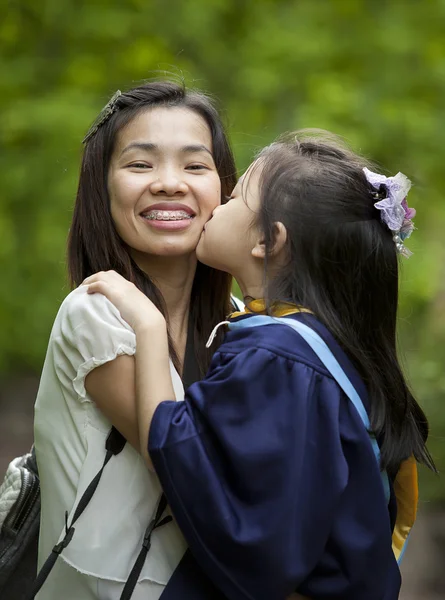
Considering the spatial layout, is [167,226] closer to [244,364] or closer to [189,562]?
[244,364]

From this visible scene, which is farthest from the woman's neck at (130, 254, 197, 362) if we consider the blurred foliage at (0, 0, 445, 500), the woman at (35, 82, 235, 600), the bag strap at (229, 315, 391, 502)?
the blurred foliage at (0, 0, 445, 500)

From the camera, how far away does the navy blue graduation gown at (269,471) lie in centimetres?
197

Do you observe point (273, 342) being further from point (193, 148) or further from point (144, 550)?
point (193, 148)

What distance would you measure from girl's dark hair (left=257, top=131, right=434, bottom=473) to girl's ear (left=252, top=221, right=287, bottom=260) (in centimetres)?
1

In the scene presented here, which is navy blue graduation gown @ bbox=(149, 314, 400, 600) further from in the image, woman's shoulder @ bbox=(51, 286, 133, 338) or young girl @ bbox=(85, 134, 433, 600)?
woman's shoulder @ bbox=(51, 286, 133, 338)

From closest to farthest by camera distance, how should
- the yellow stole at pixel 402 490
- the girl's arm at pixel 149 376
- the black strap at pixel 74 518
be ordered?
the girl's arm at pixel 149 376 → the black strap at pixel 74 518 → the yellow stole at pixel 402 490

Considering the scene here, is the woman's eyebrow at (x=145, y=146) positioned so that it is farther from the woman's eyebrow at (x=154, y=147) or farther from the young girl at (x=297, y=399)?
the young girl at (x=297, y=399)

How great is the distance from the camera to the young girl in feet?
6.51

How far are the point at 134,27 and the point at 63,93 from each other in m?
0.74

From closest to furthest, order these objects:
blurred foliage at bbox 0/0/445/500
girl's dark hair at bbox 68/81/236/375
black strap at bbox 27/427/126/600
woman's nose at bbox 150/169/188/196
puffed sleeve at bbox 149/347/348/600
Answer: puffed sleeve at bbox 149/347/348/600 < black strap at bbox 27/427/126/600 < woman's nose at bbox 150/169/188/196 < girl's dark hair at bbox 68/81/236/375 < blurred foliage at bbox 0/0/445/500

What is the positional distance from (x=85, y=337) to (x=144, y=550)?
570mm

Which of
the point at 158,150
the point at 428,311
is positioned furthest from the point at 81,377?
the point at 428,311

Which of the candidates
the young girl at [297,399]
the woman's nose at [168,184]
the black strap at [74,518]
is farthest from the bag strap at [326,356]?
the woman's nose at [168,184]

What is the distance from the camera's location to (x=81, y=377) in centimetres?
228
